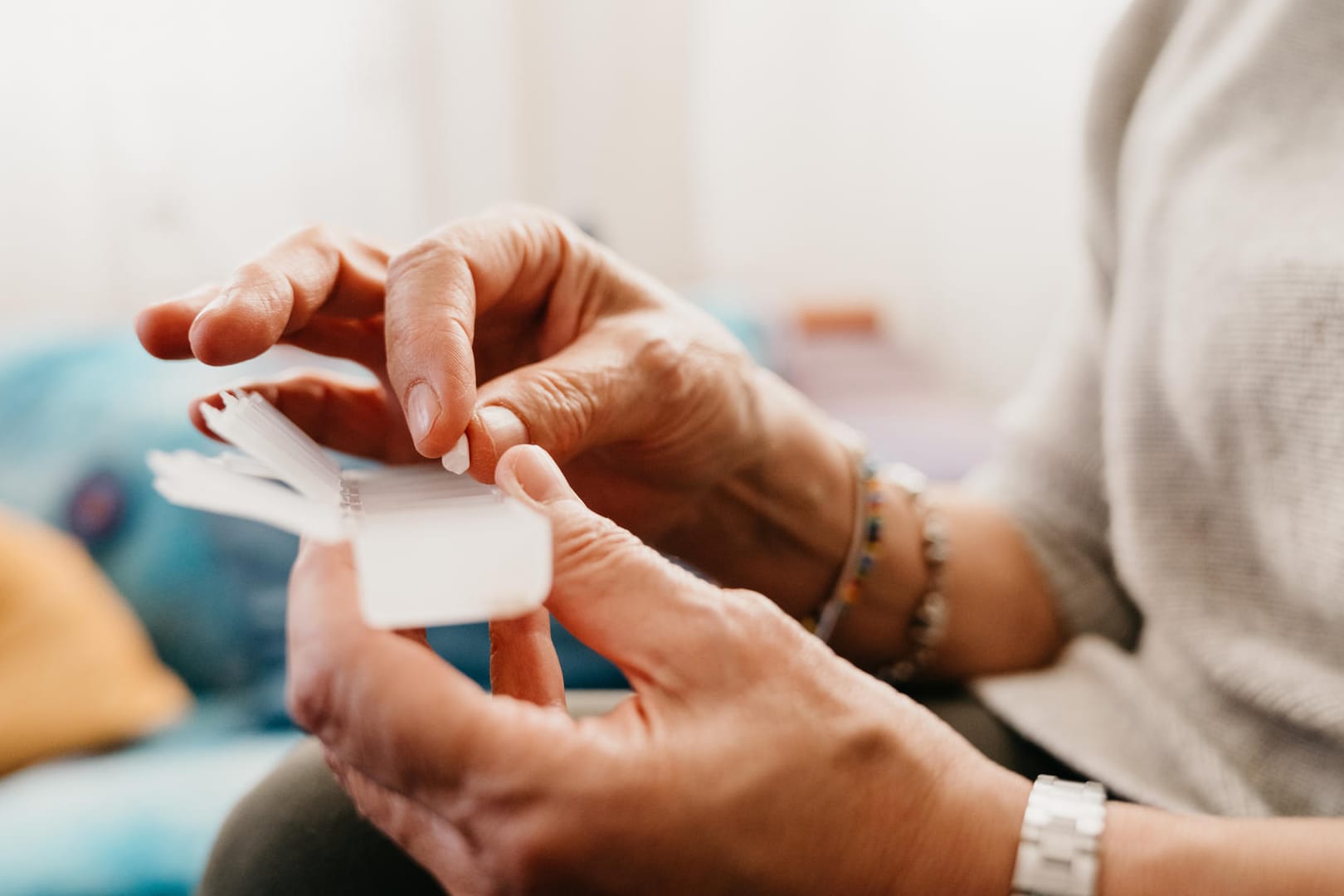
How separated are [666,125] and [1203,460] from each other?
4.30ft

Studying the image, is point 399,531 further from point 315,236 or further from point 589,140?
point 589,140

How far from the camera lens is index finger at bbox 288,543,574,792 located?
0.89 ft

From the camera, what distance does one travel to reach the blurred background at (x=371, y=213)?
96 cm

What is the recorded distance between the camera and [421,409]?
14.7 inches

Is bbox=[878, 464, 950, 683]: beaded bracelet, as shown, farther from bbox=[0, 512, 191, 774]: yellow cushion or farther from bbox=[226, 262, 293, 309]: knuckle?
bbox=[0, 512, 191, 774]: yellow cushion

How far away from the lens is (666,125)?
166cm

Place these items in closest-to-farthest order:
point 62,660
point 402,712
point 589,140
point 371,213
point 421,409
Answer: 1. point 402,712
2. point 421,409
3. point 62,660
4. point 371,213
5. point 589,140

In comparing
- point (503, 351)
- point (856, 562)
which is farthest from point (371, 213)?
point (856, 562)

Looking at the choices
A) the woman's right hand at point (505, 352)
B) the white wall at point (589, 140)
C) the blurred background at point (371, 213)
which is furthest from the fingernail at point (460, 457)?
the white wall at point (589, 140)

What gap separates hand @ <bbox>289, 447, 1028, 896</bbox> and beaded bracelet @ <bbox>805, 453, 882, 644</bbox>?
0.80ft

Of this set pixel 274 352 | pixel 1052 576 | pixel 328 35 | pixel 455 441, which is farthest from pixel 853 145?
pixel 455 441

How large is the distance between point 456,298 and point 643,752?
0.73 ft

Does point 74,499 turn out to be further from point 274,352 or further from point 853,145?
point 853,145

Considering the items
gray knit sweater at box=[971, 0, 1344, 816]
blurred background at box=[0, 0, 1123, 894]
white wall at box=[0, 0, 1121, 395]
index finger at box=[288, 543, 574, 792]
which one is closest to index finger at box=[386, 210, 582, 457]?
index finger at box=[288, 543, 574, 792]
